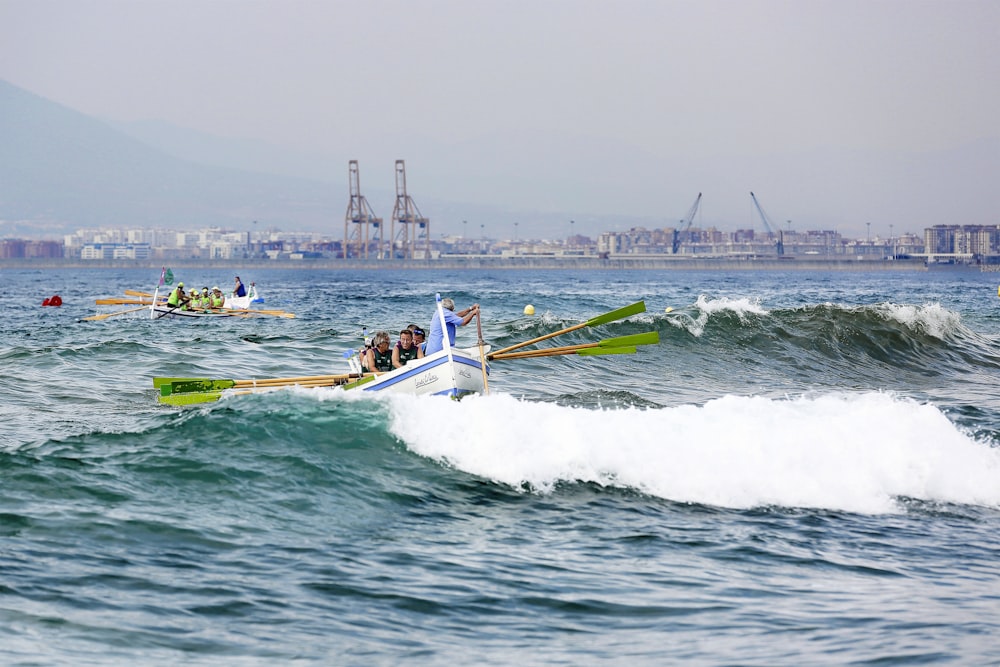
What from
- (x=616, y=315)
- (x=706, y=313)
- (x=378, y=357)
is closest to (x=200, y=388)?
(x=378, y=357)

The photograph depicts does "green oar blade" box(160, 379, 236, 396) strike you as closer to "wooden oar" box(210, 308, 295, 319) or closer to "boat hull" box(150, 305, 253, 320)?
"boat hull" box(150, 305, 253, 320)

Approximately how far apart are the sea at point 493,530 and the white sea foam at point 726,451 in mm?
39

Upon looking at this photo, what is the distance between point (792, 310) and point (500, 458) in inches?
903

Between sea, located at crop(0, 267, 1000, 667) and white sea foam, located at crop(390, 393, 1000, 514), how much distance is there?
39mm

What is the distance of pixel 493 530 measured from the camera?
929 cm

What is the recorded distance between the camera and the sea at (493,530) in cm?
664

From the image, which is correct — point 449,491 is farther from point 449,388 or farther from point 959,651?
point 959,651

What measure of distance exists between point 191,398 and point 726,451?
8363 millimetres

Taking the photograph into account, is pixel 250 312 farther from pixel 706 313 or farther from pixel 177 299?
pixel 706 313

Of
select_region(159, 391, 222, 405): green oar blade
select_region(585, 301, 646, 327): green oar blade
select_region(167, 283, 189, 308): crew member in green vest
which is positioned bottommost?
select_region(159, 391, 222, 405): green oar blade

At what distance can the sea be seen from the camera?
6.64 m

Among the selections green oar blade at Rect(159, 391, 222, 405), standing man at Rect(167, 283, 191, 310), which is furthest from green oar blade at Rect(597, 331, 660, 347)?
standing man at Rect(167, 283, 191, 310)

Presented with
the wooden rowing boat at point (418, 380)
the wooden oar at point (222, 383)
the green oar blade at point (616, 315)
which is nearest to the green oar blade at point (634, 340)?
the wooden rowing boat at point (418, 380)

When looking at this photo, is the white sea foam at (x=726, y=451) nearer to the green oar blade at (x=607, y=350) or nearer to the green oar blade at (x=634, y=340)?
the green oar blade at (x=634, y=340)
